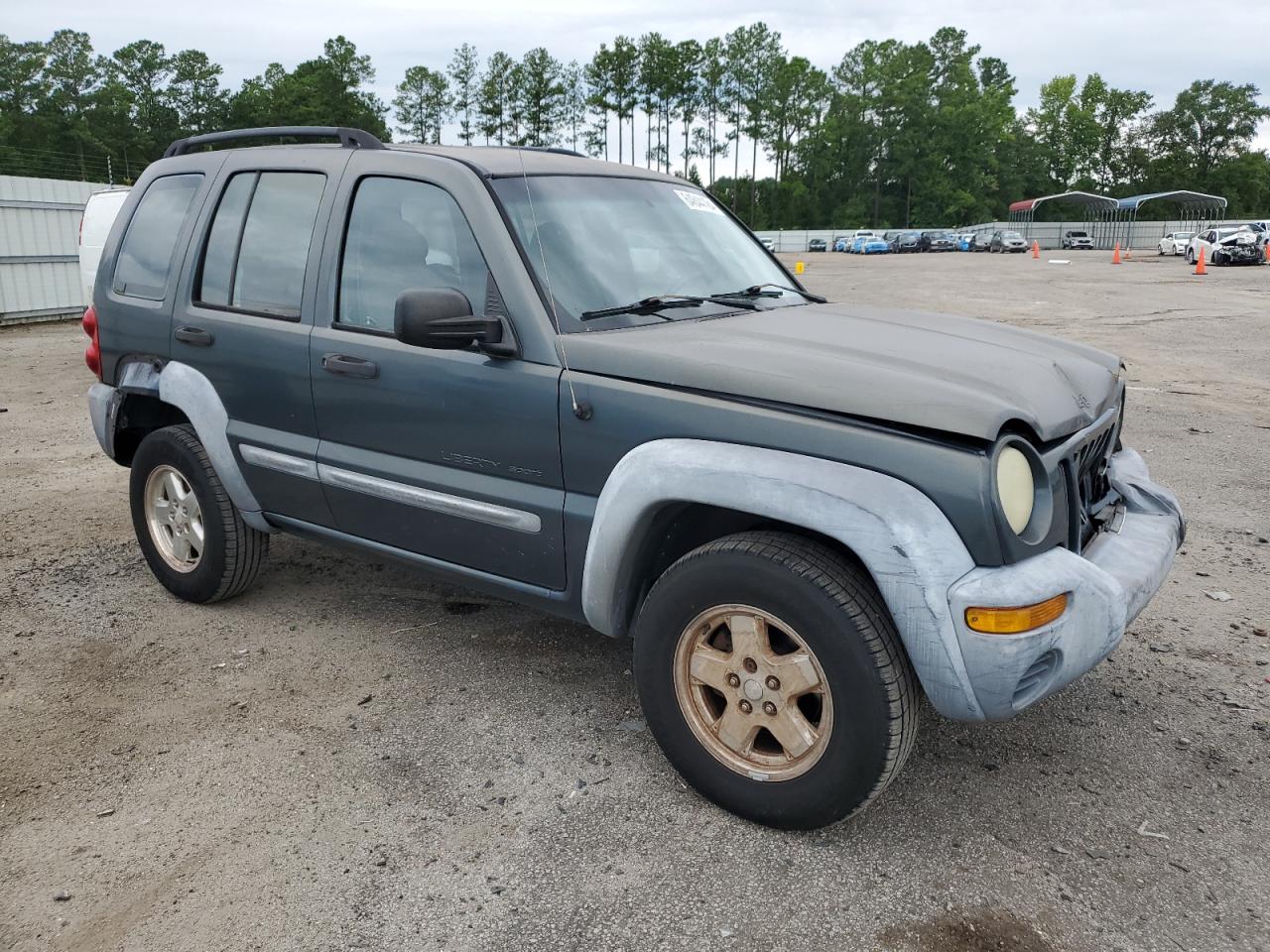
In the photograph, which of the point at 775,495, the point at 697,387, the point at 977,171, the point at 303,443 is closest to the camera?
the point at 775,495

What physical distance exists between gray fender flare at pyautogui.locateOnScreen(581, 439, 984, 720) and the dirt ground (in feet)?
1.90

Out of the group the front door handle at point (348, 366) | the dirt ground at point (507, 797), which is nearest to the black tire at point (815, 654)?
the dirt ground at point (507, 797)

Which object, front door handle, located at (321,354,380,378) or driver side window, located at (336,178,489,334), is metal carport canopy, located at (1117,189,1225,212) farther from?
front door handle, located at (321,354,380,378)

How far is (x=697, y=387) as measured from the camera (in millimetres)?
2852

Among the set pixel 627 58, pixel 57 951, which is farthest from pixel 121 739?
pixel 627 58

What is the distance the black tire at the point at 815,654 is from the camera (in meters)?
2.59

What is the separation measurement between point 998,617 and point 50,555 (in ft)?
15.9

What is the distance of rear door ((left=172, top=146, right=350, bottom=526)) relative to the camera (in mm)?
3822

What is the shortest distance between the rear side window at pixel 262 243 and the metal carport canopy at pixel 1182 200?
62894mm

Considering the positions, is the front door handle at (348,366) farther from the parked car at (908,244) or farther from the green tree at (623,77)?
the green tree at (623,77)

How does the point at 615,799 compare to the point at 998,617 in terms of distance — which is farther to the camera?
the point at 615,799

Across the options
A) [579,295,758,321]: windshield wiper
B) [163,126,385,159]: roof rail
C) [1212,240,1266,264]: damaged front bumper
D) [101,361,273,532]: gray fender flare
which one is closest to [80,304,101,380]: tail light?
[101,361,273,532]: gray fender flare

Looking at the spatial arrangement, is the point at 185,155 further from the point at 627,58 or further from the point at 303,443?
the point at 627,58

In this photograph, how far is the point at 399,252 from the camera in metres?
3.58
